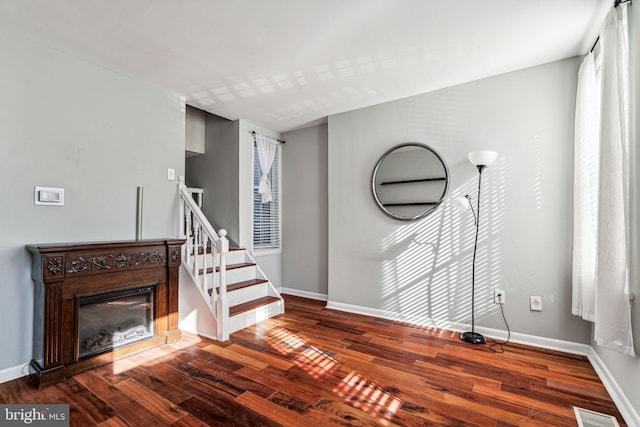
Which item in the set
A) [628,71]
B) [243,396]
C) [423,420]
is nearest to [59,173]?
[243,396]

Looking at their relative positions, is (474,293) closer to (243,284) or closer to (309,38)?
(243,284)

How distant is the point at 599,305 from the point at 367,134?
259 cm

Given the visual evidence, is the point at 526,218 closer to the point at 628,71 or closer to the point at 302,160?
the point at 628,71

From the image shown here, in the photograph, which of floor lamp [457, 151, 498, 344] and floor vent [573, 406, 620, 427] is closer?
floor vent [573, 406, 620, 427]

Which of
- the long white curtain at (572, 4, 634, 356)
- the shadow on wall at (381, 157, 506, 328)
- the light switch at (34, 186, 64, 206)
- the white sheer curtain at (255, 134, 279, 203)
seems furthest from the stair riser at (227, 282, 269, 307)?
the long white curtain at (572, 4, 634, 356)

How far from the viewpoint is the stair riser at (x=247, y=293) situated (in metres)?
3.29

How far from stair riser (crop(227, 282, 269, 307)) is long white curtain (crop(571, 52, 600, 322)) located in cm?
298

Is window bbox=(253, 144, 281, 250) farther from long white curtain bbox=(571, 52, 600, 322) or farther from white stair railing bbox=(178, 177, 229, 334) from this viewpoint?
long white curtain bbox=(571, 52, 600, 322)

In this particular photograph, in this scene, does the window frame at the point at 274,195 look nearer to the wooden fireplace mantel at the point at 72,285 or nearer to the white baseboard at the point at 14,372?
the wooden fireplace mantel at the point at 72,285

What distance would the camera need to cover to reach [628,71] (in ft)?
5.57

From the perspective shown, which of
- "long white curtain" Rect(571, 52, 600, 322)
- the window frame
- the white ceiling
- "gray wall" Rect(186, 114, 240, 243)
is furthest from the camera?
the window frame

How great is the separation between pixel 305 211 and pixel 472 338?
8.52 feet

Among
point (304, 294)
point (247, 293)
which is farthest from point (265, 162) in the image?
point (304, 294)

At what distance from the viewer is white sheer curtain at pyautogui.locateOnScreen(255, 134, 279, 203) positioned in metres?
4.29
